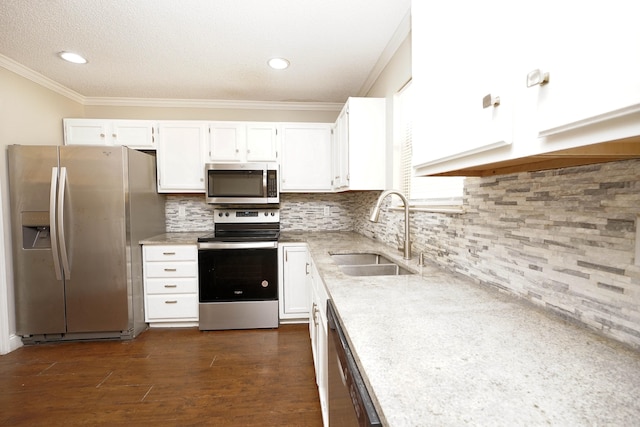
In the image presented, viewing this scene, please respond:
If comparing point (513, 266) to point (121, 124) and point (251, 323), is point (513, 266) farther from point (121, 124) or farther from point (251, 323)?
point (121, 124)

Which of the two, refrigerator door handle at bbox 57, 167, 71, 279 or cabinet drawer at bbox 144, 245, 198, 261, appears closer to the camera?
refrigerator door handle at bbox 57, 167, 71, 279

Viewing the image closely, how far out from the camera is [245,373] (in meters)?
2.07

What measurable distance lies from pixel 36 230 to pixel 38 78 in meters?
1.36

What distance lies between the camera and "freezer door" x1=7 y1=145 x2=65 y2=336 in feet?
7.82

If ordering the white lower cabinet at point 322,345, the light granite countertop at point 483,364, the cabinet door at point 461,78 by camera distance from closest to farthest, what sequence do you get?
the light granite countertop at point 483,364
the cabinet door at point 461,78
the white lower cabinet at point 322,345

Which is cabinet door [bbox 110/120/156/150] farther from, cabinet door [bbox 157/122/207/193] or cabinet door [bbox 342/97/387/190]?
cabinet door [bbox 342/97/387/190]

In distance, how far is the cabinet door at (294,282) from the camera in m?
2.85

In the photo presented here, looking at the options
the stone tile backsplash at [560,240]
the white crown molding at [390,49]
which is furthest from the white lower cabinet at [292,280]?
the white crown molding at [390,49]

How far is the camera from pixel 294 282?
2863 mm

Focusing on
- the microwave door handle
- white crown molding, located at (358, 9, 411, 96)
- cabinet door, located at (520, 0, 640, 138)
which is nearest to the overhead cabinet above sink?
cabinet door, located at (520, 0, 640, 138)

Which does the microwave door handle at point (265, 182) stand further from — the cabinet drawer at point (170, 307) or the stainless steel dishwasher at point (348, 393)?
the stainless steel dishwasher at point (348, 393)

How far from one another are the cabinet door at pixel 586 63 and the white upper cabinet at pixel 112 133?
10.8 feet

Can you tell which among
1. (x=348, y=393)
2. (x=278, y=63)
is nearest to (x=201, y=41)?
(x=278, y=63)

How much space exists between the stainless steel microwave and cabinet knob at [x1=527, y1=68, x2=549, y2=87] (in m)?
2.61
